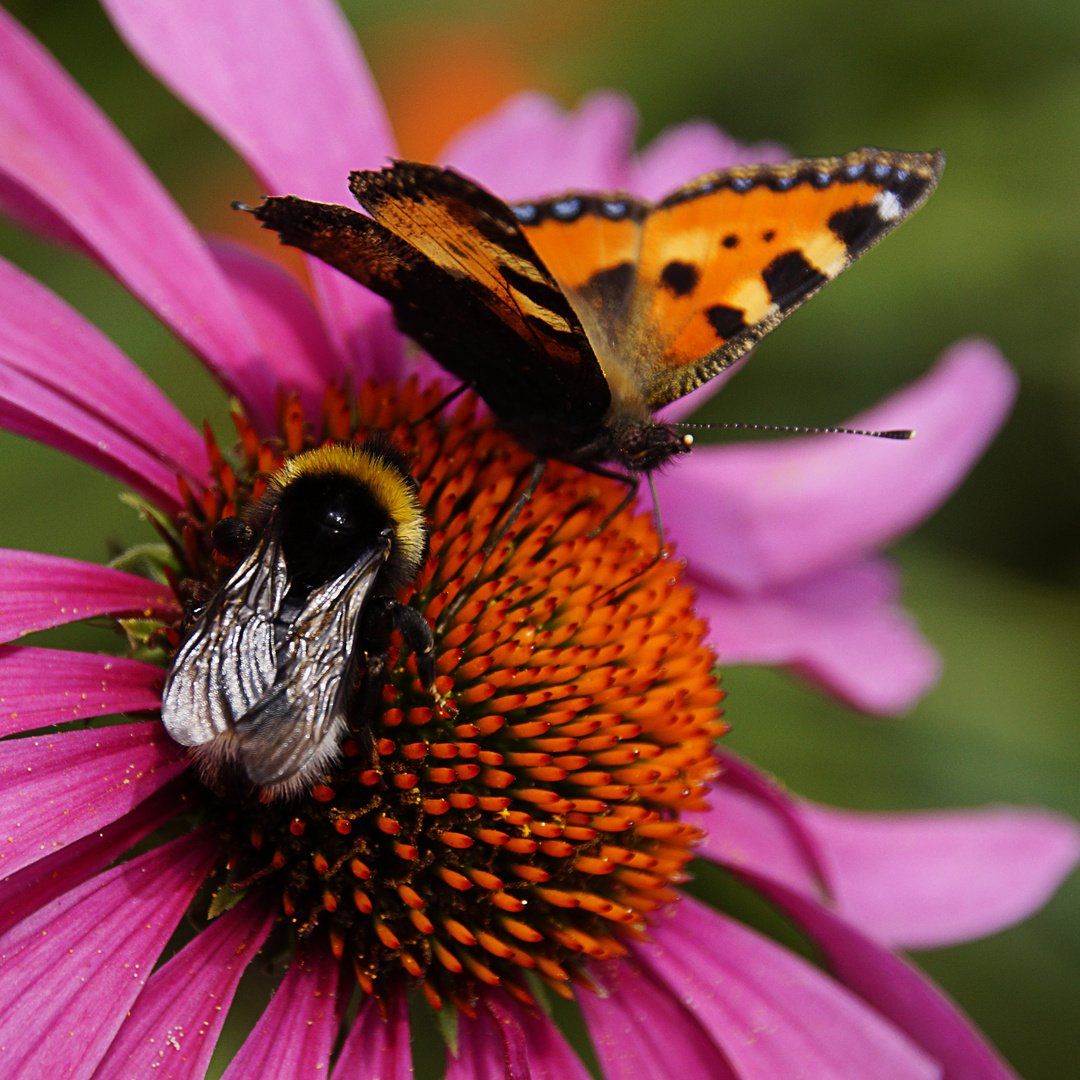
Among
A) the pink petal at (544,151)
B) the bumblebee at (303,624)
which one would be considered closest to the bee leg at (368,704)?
the bumblebee at (303,624)

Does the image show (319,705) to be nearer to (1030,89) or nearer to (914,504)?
(914,504)

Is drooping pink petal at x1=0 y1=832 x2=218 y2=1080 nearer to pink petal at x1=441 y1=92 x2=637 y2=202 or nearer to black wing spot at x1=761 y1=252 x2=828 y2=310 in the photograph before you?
black wing spot at x1=761 y1=252 x2=828 y2=310

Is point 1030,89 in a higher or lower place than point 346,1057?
higher

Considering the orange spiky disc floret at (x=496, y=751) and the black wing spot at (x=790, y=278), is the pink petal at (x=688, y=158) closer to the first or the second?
the black wing spot at (x=790, y=278)

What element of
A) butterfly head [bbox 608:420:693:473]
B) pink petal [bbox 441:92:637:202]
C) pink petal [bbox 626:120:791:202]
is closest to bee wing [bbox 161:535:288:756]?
butterfly head [bbox 608:420:693:473]

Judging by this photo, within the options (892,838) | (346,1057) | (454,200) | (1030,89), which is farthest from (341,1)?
(346,1057)

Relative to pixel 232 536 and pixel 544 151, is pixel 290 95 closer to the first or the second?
pixel 544 151

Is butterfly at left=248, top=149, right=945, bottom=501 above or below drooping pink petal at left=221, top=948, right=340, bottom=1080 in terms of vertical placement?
above
